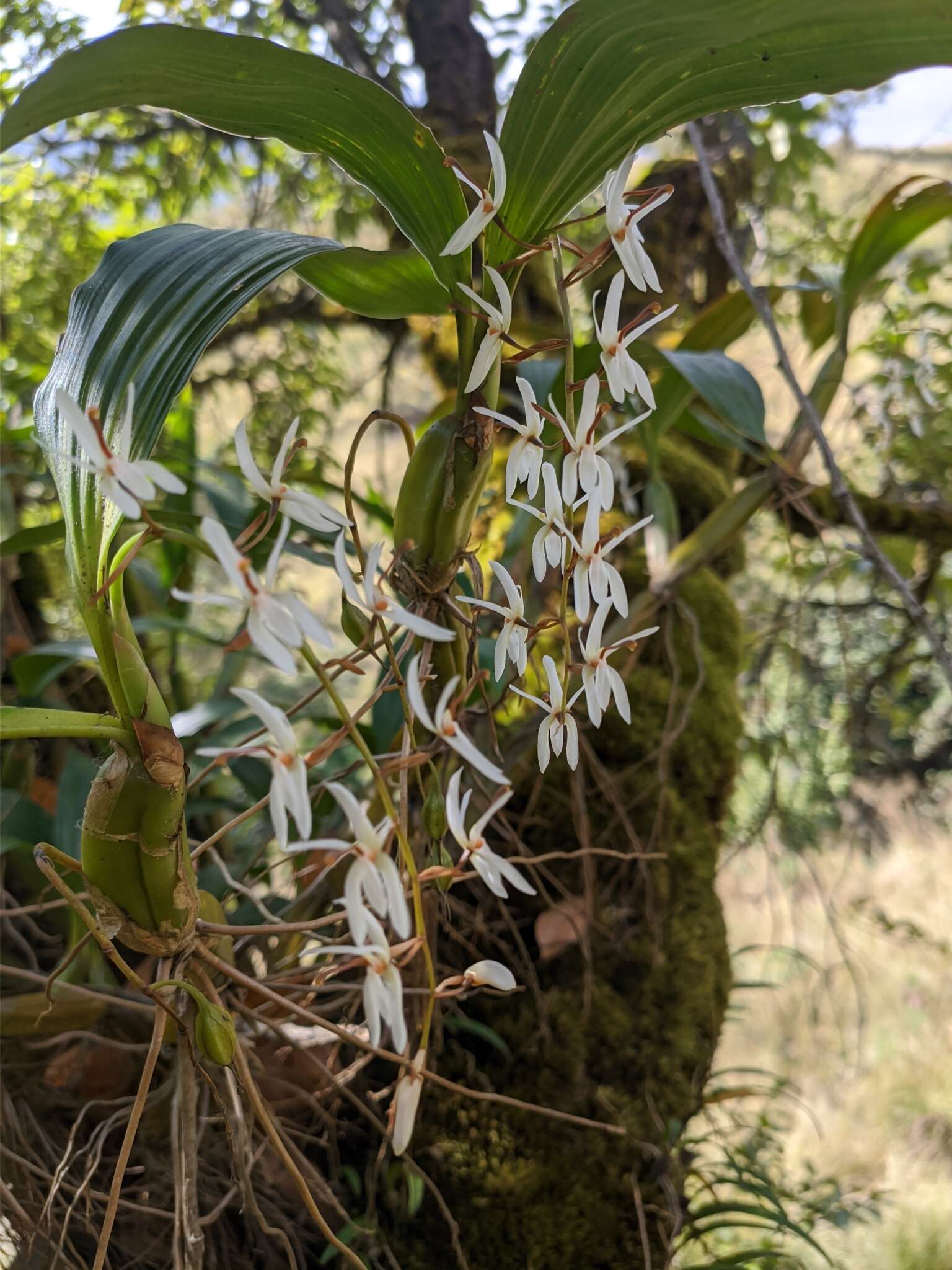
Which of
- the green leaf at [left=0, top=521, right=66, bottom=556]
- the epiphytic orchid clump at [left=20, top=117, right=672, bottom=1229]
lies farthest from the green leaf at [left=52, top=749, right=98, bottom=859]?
the epiphytic orchid clump at [left=20, top=117, right=672, bottom=1229]

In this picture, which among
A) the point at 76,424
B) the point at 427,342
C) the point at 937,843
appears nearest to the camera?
the point at 76,424

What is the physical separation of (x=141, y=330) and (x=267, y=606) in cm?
16

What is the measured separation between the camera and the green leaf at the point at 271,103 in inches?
10.5

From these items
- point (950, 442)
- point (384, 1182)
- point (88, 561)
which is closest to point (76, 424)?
point (88, 561)

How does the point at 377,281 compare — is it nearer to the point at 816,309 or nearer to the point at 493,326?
the point at 493,326

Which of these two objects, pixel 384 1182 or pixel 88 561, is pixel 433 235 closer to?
pixel 88 561

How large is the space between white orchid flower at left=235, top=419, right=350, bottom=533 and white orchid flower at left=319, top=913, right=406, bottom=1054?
0.36 feet

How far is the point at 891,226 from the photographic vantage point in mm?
613

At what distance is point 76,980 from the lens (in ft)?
1.71

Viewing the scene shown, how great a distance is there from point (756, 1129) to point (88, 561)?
0.85 meters

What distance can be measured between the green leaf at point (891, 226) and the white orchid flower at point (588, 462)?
1.52 feet

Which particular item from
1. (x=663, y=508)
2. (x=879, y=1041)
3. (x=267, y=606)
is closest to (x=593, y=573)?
(x=267, y=606)

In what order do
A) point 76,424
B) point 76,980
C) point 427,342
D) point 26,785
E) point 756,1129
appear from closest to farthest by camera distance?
point 76,424, point 76,980, point 26,785, point 756,1129, point 427,342

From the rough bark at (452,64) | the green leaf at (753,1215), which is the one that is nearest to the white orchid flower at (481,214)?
the green leaf at (753,1215)
